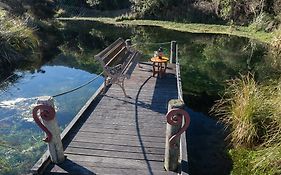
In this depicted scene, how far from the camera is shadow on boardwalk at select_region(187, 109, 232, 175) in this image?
6766mm

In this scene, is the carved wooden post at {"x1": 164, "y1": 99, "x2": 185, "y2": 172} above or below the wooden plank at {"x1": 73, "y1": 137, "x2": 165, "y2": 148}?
above

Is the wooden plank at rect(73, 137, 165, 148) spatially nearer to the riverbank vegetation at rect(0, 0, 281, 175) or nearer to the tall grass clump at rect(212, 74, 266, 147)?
the riverbank vegetation at rect(0, 0, 281, 175)

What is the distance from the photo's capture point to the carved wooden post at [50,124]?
459 cm

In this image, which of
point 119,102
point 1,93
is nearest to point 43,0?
point 1,93

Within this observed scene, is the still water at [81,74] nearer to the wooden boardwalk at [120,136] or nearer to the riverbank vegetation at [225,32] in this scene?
the riverbank vegetation at [225,32]

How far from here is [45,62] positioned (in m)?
16.6

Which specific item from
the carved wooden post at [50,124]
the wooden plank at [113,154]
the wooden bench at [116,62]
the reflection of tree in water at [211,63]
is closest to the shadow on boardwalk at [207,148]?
the reflection of tree in water at [211,63]

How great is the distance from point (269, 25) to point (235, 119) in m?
17.7

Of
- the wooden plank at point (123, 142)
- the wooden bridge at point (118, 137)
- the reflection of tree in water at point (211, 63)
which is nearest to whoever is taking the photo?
the wooden bridge at point (118, 137)

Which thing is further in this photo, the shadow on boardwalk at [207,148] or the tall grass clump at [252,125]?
the shadow on boardwalk at [207,148]

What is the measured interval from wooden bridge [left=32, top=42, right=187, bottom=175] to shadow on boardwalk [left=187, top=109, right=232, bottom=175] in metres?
1.08

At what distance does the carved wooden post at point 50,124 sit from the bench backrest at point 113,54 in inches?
121

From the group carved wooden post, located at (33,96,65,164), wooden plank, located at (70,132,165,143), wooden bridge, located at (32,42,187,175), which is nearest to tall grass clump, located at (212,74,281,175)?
wooden bridge, located at (32,42,187,175)

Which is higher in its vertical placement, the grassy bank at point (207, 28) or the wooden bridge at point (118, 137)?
the grassy bank at point (207, 28)
